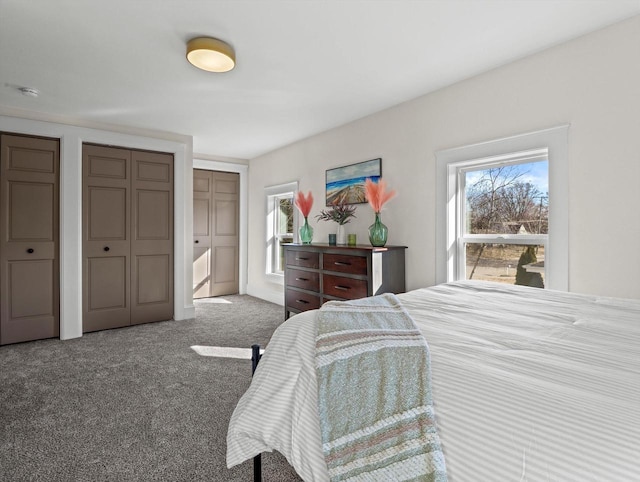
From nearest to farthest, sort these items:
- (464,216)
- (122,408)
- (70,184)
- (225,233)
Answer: (122,408)
(464,216)
(70,184)
(225,233)

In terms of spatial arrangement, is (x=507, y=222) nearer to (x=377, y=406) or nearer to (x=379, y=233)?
(x=379, y=233)

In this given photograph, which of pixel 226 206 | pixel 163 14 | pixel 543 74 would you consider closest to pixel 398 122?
pixel 543 74

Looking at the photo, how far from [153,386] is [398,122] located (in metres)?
3.10

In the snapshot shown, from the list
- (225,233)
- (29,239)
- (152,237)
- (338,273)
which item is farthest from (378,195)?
(29,239)

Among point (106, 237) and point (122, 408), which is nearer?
point (122, 408)

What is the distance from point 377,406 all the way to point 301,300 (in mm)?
2991

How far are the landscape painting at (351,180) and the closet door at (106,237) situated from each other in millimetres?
2439

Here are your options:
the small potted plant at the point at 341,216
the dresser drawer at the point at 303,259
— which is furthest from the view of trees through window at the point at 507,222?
the dresser drawer at the point at 303,259

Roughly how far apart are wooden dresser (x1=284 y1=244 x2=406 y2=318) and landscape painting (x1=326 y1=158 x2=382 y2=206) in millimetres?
730

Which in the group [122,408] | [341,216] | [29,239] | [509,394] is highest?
[341,216]

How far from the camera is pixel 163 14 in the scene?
1.95 meters

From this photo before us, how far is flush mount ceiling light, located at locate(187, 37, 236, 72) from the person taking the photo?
2.16m

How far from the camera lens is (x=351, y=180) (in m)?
3.81

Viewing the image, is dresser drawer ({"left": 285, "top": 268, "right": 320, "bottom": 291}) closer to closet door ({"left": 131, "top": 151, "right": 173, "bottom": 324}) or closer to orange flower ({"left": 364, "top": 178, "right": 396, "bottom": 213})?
orange flower ({"left": 364, "top": 178, "right": 396, "bottom": 213})
